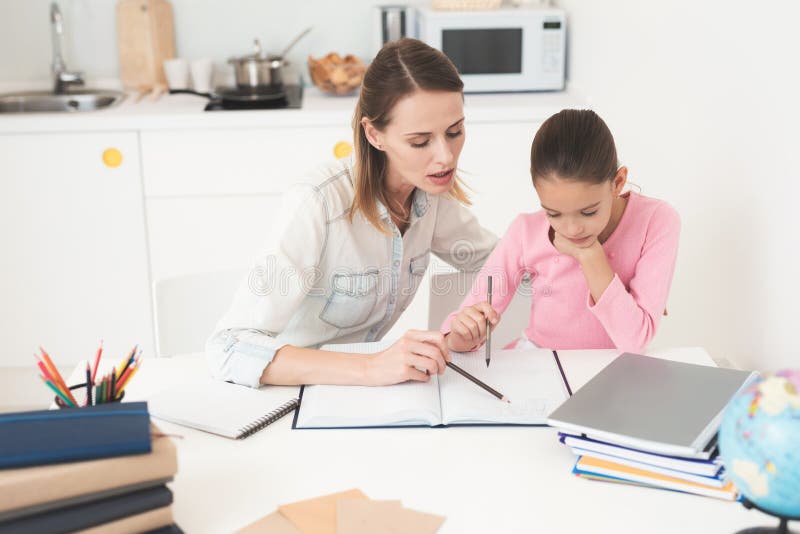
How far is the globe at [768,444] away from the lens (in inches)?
32.3

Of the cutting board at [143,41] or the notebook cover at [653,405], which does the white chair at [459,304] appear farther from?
the cutting board at [143,41]

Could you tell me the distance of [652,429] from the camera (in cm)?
107

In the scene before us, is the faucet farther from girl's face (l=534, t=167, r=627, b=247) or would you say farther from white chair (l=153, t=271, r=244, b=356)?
girl's face (l=534, t=167, r=627, b=247)

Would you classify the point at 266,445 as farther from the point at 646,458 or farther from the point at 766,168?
the point at 766,168

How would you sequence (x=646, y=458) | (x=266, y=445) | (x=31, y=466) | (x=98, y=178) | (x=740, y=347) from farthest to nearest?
(x=98, y=178) < (x=740, y=347) < (x=266, y=445) < (x=646, y=458) < (x=31, y=466)

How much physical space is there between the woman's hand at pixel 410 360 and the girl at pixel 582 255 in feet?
0.31

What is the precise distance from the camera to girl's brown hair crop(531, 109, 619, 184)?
1382mm

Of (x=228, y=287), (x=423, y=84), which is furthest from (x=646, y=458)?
(x=228, y=287)

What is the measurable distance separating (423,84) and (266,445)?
0.66 metres

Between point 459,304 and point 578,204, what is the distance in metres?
0.51

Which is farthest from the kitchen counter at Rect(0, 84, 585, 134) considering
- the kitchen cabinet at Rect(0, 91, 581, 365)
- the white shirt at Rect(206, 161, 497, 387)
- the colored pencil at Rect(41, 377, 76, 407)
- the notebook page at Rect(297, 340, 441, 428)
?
the colored pencil at Rect(41, 377, 76, 407)

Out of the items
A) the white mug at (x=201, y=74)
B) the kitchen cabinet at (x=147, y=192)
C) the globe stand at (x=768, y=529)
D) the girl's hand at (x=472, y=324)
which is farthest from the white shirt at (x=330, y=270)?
the white mug at (x=201, y=74)

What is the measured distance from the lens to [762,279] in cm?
144

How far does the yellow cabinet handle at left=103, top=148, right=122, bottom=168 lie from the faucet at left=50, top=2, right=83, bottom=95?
58 centimetres
